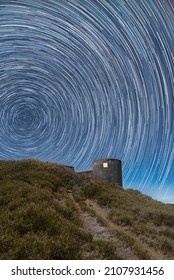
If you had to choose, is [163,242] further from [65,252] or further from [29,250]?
[29,250]

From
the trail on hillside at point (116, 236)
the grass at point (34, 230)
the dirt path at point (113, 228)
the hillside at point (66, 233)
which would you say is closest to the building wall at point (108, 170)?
the dirt path at point (113, 228)

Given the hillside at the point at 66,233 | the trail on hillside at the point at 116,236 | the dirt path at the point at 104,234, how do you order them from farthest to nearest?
1. the trail on hillside at the point at 116,236
2. the dirt path at the point at 104,234
3. the hillside at the point at 66,233

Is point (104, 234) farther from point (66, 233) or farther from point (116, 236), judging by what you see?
point (66, 233)

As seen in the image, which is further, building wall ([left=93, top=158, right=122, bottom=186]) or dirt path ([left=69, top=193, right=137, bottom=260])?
building wall ([left=93, top=158, right=122, bottom=186])

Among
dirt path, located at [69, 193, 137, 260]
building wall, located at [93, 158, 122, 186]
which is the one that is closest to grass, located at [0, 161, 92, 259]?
dirt path, located at [69, 193, 137, 260]

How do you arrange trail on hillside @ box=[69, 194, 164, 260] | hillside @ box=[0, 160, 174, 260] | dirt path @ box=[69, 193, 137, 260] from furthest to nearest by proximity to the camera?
trail on hillside @ box=[69, 194, 164, 260] < dirt path @ box=[69, 193, 137, 260] < hillside @ box=[0, 160, 174, 260]

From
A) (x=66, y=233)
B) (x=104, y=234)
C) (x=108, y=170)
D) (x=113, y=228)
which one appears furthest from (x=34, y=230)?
(x=108, y=170)

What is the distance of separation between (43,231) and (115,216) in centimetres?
761

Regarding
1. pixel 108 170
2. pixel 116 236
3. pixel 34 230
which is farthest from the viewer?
pixel 108 170

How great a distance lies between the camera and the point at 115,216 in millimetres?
15820

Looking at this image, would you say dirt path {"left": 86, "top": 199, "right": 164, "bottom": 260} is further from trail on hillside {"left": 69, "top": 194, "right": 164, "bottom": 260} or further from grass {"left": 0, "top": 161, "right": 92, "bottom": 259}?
grass {"left": 0, "top": 161, "right": 92, "bottom": 259}

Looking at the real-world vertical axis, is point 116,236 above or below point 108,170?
below

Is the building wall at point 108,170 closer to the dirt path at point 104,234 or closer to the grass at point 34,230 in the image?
the dirt path at point 104,234
